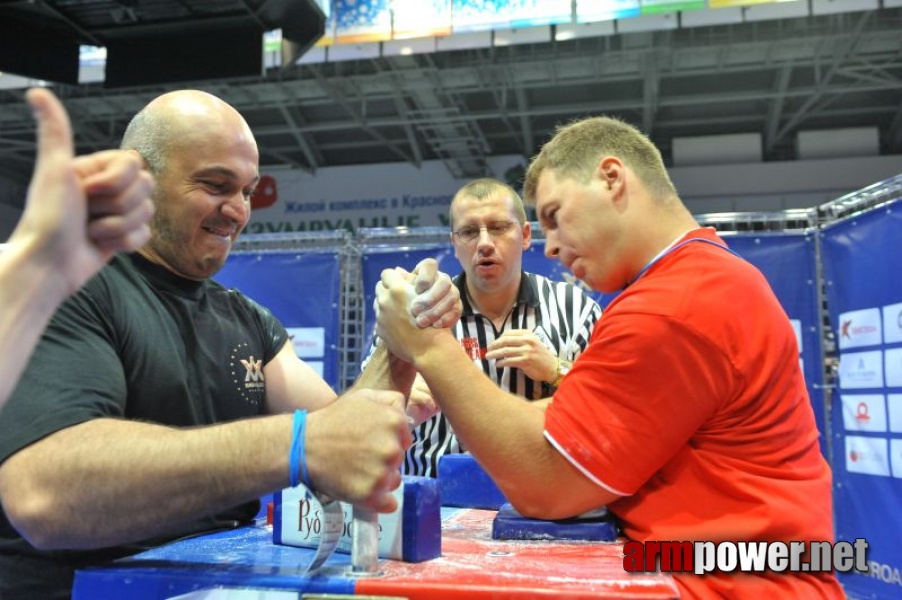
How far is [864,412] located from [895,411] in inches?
11.6

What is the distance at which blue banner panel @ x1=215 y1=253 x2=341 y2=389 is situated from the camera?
503 cm

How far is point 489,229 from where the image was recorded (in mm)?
3127

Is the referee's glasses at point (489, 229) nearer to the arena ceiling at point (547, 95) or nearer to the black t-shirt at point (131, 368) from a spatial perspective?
the black t-shirt at point (131, 368)

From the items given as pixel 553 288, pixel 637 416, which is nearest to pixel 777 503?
pixel 637 416

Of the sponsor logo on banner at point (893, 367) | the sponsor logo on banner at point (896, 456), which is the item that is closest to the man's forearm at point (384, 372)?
the sponsor logo on banner at point (893, 367)

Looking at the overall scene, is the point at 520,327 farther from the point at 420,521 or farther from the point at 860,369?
the point at 860,369

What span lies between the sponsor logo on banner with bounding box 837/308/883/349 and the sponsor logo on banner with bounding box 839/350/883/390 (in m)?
0.06

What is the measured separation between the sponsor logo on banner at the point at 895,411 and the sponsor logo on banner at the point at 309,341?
→ 3.55 meters

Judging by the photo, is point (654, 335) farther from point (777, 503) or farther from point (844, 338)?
point (844, 338)

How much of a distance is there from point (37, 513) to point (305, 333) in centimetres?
409

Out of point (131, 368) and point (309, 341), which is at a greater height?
point (309, 341)

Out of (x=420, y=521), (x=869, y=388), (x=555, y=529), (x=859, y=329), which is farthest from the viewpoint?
(x=859, y=329)

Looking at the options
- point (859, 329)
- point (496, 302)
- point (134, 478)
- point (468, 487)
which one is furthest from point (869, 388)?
point (134, 478)

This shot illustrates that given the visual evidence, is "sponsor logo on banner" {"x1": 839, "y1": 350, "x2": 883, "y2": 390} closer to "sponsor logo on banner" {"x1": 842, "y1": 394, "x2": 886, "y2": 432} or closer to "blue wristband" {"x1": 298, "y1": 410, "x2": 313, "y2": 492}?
"sponsor logo on banner" {"x1": 842, "y1": 394, "x2": 886, "y2": 432}
